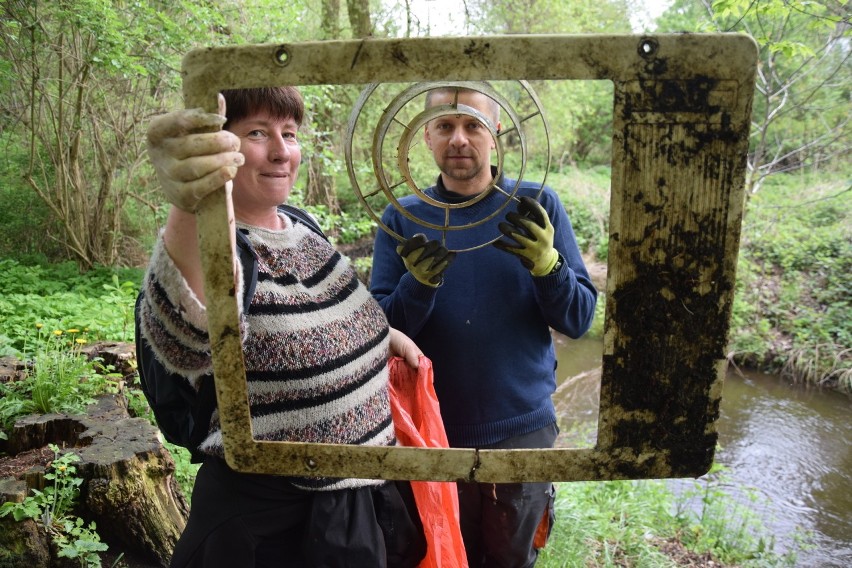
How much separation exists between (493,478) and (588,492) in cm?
367

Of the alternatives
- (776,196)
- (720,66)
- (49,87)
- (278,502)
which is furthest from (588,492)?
(776,196)

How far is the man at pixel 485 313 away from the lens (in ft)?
5.45

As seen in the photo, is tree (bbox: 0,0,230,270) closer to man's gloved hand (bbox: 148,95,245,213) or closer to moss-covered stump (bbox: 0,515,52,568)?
moss-covered stump (bbox: 0,515,52,568)

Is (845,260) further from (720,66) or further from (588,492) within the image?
(720,66)

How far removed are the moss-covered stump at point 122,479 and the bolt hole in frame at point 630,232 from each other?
1385 mm

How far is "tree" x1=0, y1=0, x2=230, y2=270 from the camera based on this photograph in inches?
193

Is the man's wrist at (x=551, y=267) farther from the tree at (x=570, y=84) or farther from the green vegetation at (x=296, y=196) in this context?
the tree at (x=570, y=84)

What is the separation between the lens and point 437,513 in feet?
5.09

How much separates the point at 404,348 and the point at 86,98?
5.80 meters

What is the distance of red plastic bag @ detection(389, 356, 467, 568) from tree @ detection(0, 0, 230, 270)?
13.6ft

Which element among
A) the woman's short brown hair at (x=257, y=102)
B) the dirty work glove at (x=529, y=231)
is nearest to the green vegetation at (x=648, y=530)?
the dirty work glove at (x=529, y=231)

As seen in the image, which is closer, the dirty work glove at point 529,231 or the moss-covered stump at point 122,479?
the dirty work glove at point 529,231

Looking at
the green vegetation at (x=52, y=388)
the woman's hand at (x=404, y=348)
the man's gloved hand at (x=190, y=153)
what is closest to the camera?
the man's gloved hand at (x=190, y=153)

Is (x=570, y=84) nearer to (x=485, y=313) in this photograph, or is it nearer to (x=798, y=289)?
(x=798, y=289)
